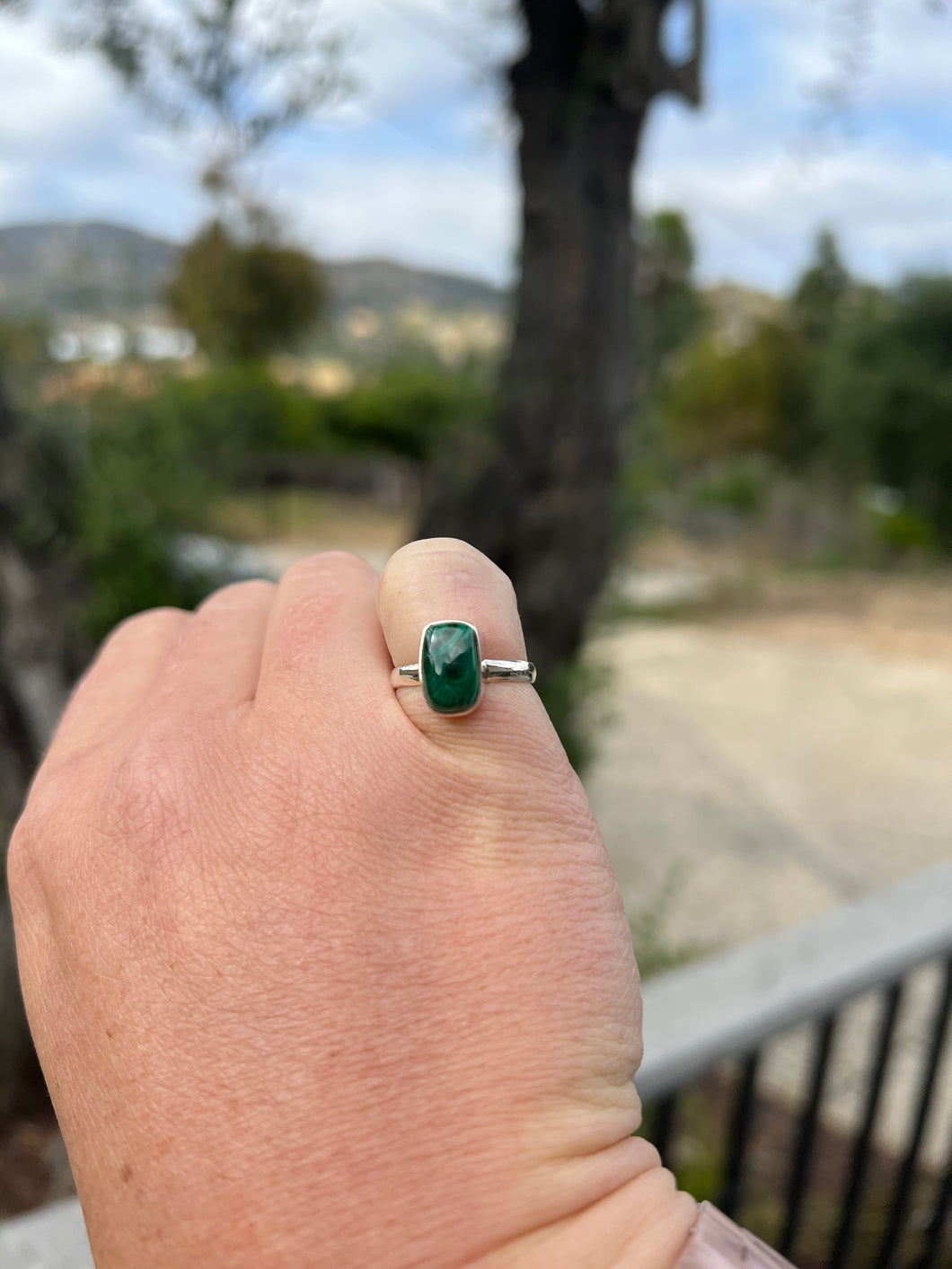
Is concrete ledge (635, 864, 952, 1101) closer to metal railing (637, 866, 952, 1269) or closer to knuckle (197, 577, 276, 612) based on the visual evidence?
metal railing (637, 866, 952, 1269)

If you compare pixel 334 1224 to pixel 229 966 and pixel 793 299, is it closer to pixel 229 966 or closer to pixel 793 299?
pixel 229 966

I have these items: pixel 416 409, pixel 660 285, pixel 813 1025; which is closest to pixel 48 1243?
pixel 813 1025

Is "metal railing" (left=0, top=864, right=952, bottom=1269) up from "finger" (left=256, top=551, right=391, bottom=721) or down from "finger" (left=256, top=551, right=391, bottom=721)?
down

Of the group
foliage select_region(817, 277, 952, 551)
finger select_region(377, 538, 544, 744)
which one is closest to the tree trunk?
finger select_region(377, 538, 544, 744)

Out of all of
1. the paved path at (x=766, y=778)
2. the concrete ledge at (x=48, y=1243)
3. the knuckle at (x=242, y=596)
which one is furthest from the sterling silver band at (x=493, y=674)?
the paved path at (x=766, y=778)

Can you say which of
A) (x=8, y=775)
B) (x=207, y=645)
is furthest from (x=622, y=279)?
(x=207, y=645)
